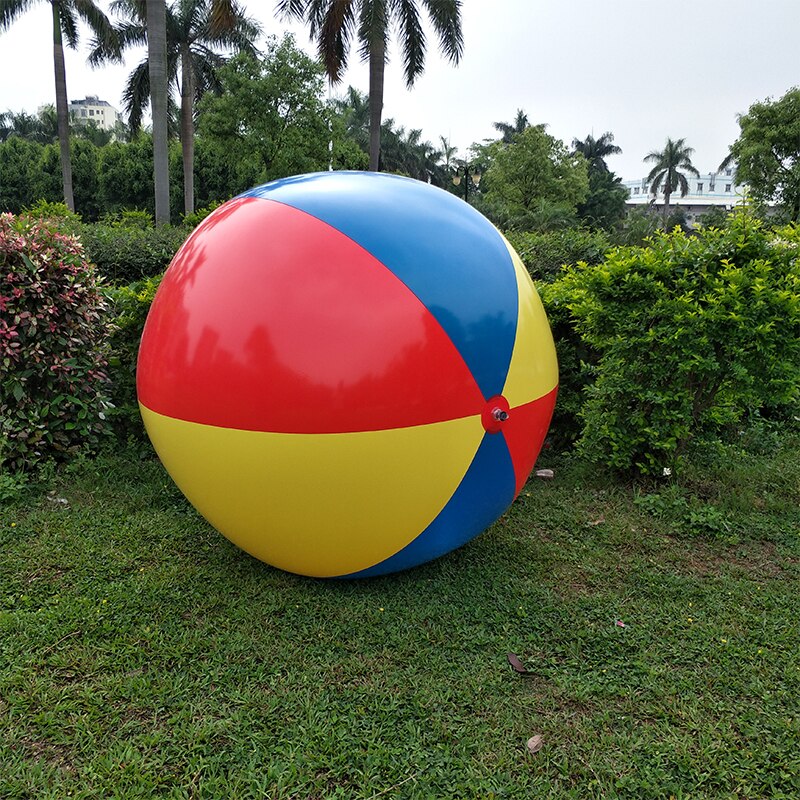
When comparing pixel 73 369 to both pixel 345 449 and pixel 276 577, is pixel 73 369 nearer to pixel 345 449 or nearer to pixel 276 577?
pixel 276 577

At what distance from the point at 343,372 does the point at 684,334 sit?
9.26 ft

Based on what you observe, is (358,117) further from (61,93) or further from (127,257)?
(127,257)

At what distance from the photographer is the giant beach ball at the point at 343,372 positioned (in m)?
2.66

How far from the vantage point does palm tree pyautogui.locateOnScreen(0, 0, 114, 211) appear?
23312 mm

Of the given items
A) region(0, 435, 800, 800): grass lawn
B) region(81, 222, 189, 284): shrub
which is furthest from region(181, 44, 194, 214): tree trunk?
region(0, 435, 800, 800): grass lawn

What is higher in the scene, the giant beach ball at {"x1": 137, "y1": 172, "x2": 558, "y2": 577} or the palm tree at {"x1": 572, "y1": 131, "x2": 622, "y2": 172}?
the palm tree at {"x1": 572, "y1": 131, "x2": 622, "y2": 172}

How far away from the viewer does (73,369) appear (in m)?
4.89

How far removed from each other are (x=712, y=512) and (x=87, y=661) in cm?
387

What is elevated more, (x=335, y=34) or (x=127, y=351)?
(x=335, y=34)

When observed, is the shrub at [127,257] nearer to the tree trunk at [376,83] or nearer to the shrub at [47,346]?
the shrub at [47,346]

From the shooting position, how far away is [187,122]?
81.6ft

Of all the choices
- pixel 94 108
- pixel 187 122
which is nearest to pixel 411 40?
pixel 187 122

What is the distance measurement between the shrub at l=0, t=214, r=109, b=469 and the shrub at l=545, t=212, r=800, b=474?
153 inches

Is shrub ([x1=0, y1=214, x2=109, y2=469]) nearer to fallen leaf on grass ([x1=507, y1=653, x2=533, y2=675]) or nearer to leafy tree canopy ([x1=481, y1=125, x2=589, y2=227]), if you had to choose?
fallen leaf on grass ([x1=507, y1=653, x2=533, y2=675])
